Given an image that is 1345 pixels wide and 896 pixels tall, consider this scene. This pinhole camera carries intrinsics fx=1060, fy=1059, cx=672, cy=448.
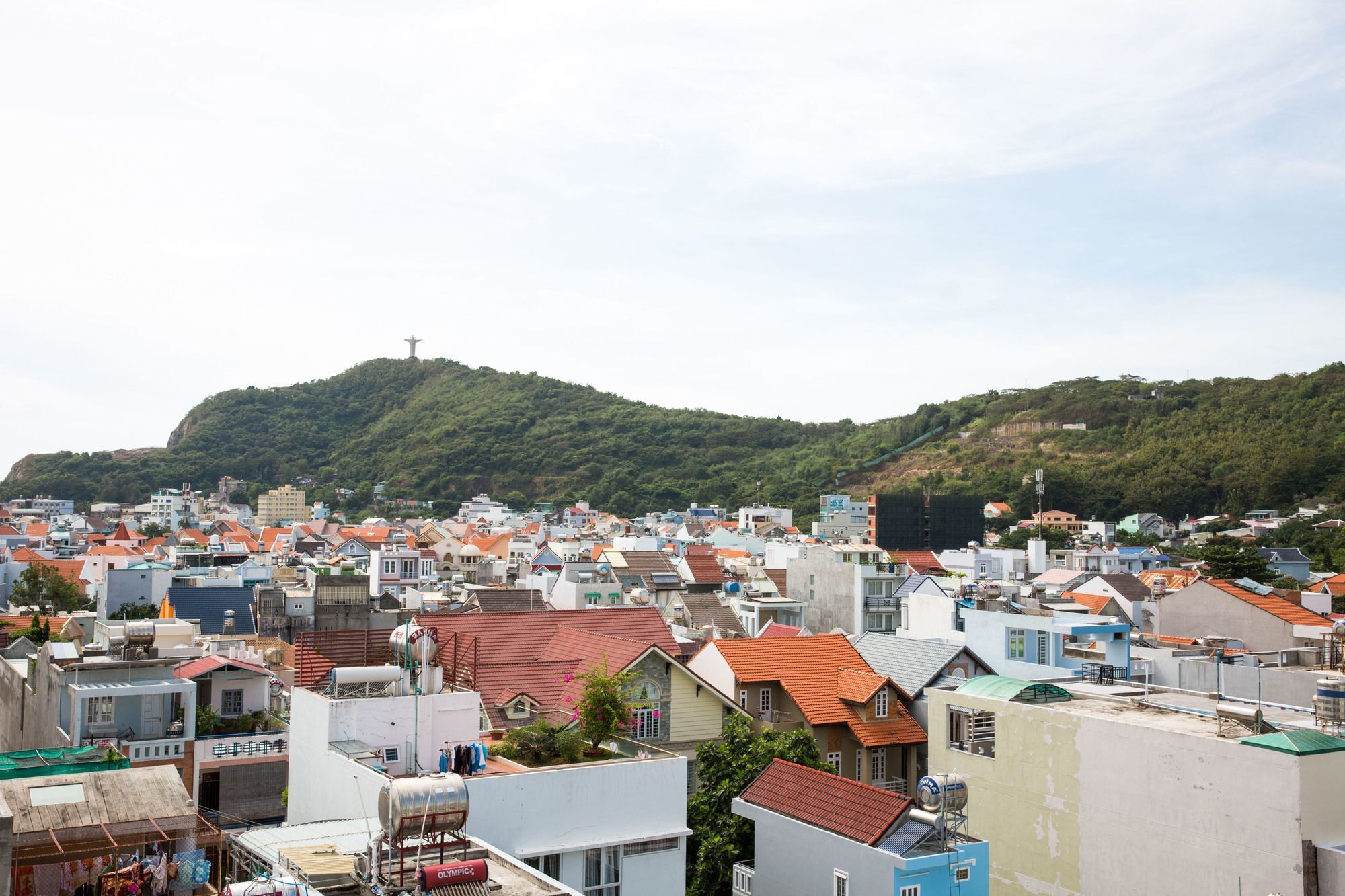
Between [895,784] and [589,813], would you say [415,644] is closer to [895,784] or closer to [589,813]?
[589,813]

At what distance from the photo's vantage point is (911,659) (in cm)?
2870

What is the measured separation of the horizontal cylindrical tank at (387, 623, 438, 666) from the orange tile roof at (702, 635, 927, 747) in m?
10.6

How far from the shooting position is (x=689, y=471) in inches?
6417

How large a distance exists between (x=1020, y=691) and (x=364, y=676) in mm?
13399

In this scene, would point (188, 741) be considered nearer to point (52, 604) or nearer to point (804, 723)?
point (804, 723)

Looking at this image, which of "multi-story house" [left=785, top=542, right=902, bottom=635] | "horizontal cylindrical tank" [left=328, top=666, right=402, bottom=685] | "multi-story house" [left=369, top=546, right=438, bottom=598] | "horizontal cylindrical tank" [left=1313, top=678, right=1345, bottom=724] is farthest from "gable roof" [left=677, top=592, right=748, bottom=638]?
"horizontal cylindrical tank" [left=328, top=666, right=402, bottom=685]

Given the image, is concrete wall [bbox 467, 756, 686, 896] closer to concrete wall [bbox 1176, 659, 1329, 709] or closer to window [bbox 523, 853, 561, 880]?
window [bbox 523, 853, 561, 880]

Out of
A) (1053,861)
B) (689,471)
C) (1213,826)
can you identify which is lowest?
(1053,861)

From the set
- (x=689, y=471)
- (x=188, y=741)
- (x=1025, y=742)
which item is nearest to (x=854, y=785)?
(x=1025, y=742)

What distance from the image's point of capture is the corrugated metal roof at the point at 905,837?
1678 centimetres

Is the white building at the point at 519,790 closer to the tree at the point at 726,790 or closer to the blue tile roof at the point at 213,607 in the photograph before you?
the tree at the point at 726,790

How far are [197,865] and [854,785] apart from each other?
1073 cm

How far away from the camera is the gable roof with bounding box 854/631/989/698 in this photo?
27.7 meters

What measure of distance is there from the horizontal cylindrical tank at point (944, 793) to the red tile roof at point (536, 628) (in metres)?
7.01
